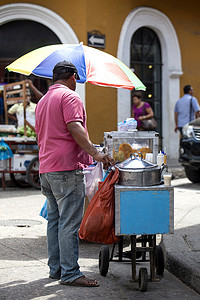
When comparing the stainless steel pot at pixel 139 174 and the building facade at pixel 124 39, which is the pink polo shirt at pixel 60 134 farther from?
the building facade at pixel 124 39

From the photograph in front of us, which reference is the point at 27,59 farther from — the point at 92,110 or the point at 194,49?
the point at 194,49

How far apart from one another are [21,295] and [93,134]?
9.07m

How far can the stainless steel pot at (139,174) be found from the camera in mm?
4738

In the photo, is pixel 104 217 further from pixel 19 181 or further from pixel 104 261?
pixel 19 181

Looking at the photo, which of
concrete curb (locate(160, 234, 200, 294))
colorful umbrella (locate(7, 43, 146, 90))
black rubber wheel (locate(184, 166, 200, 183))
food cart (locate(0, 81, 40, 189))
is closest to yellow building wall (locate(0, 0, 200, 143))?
black rubber wheel (locate(184, 166, 200, 183))

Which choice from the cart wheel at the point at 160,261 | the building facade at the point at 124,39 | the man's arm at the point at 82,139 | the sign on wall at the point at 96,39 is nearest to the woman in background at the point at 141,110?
the building facade at the point at 124,39

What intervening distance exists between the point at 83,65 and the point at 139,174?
6.98 feet

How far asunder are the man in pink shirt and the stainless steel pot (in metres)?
0.20

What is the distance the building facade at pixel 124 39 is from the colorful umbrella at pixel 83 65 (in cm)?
672

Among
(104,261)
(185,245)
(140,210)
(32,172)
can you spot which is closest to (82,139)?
(140,210)

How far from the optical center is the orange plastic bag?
4773 millimetres

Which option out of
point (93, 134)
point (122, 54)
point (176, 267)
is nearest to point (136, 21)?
point (122, 54)

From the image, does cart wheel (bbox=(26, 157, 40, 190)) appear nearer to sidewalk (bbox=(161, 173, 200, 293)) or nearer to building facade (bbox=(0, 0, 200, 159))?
building facade (bbox=(0, 0, 200, 159))

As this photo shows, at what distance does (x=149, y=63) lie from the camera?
1505cm
